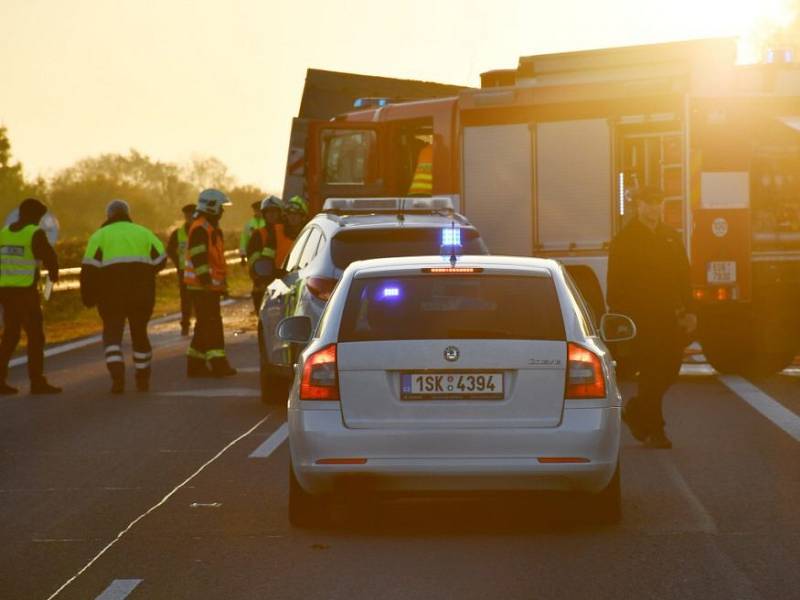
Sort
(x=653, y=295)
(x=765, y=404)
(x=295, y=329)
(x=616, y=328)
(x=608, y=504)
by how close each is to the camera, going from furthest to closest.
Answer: (x=765, y=404)
(x=653, y=295)
(x=616, y=328)
(x=295, y=329)
(x=608, y=504)

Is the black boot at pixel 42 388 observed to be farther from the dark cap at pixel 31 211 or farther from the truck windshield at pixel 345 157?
the truck windshield at pixel 345 157

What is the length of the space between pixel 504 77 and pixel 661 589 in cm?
1382

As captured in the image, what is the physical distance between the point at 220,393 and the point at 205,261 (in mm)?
1848

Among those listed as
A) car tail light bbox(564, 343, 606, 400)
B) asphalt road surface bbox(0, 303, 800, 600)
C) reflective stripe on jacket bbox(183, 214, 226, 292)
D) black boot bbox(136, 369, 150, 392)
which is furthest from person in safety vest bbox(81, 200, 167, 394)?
car tail light bbox(564, 343, 606, 400)

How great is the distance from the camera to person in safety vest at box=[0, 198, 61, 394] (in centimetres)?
1659

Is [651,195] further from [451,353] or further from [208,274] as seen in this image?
[208,274]

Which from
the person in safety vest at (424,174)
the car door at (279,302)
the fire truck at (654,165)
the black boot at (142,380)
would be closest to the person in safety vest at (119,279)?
the black boot at (142,380)

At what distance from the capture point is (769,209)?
16.8 metres

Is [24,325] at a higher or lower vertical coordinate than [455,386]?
lower

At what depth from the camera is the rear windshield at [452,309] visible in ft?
27.3

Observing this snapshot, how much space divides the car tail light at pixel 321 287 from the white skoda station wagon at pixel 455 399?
484 centimetres

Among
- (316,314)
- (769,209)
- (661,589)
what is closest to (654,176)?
(769,209)

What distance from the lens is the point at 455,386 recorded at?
819cm

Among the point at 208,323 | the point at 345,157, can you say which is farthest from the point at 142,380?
the point at 345,157
